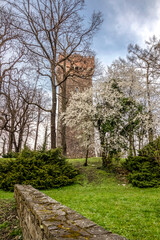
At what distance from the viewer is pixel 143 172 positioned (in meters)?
9.06

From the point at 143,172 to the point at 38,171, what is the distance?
17.7ft

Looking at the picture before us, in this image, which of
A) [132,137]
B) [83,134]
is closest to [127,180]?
[132,137]

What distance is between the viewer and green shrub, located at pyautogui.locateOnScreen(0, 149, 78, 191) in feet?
26.9

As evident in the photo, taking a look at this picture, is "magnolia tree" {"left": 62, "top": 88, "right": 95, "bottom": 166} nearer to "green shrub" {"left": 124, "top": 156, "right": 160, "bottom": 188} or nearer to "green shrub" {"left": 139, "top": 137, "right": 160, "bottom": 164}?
"green shrub" {"left": 124, "top": 156, "right": 160, "bottom": 188}

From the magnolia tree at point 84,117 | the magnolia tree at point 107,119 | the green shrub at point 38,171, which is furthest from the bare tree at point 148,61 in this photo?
the green shrub at point 38,171

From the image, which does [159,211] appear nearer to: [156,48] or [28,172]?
[28,172]

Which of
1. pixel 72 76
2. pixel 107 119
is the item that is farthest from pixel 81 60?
pixel 107 119

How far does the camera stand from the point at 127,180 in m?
9.61

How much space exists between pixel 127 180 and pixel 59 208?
779 cm

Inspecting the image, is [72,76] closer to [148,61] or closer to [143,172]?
[148,61]

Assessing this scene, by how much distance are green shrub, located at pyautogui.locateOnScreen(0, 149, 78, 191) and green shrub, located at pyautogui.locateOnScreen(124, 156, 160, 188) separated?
3.15 metres

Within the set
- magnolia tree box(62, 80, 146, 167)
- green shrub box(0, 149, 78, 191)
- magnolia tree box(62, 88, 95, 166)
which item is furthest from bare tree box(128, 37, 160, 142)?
green shrub box(0, 149, 78, 191)

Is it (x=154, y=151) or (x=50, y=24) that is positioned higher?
(x=50, y=24)

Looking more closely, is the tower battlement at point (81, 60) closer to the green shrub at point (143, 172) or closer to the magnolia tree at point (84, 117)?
the magnolia tree at point (84, 117)
